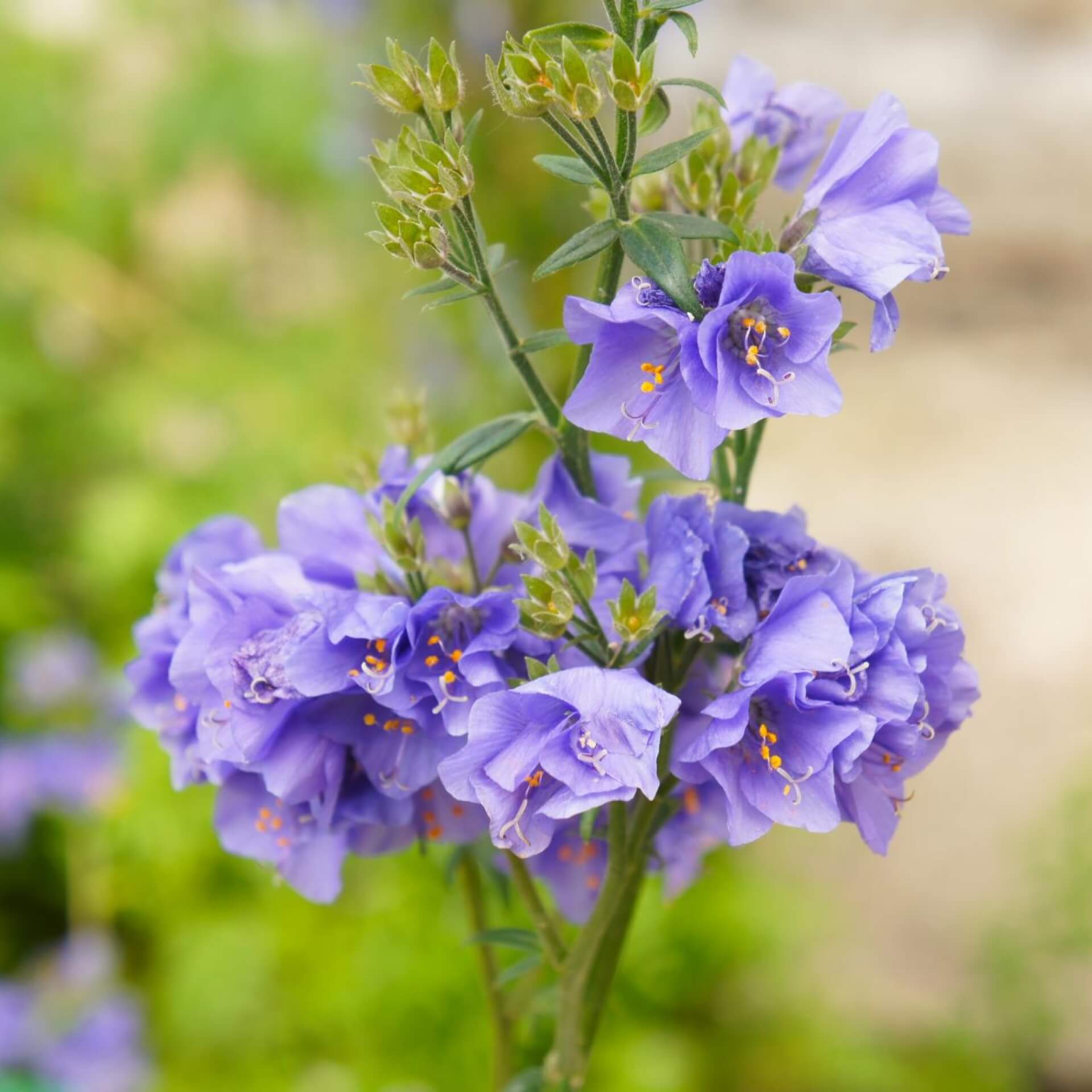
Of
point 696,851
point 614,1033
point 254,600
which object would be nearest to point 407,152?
point 254,600

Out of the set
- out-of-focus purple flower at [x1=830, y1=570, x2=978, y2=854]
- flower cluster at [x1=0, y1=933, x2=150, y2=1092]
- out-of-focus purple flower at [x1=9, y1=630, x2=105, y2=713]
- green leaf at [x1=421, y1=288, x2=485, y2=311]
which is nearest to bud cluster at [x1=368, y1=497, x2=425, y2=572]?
green leaf at [x1=421, y1=288, x2=485, y2=311]

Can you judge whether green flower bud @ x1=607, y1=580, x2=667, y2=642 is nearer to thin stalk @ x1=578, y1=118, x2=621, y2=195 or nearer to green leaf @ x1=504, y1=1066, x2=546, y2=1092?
thin stalk @ x1=578, y1=118, x2=621, y2=195

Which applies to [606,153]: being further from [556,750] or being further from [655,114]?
[556,750]

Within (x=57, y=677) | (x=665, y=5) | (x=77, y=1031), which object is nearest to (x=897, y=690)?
(x=665, y=5)

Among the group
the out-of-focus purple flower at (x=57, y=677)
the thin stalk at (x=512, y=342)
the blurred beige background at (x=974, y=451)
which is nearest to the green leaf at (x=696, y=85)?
the thin stalk at (x=512, y=342)

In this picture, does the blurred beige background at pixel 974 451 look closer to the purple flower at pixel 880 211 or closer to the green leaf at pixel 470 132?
the purple flower at pixel 880 211

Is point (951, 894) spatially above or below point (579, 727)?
below

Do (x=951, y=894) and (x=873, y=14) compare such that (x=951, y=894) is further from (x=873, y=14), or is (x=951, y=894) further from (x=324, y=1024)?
(x=873, y=14)
